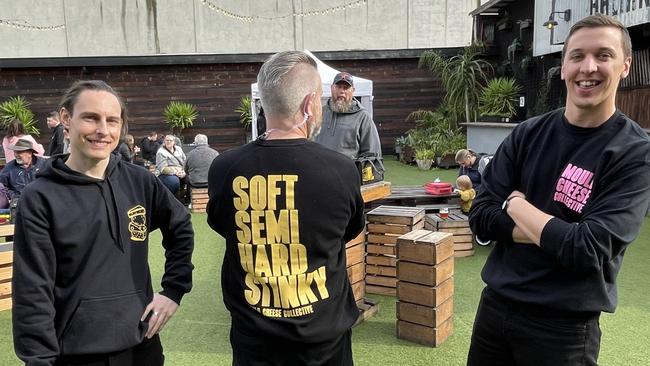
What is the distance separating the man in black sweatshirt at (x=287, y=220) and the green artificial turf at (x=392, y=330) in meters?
1.88

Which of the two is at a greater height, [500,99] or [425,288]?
[500,99]

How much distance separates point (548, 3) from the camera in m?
12.4

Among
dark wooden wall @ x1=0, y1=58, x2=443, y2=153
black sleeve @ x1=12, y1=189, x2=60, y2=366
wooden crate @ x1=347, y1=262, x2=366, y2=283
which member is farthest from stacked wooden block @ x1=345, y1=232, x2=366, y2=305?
dark wooden wall @ x1=0, y1=58, x2=443, y2=153

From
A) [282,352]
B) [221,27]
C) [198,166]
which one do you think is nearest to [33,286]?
[282,352]

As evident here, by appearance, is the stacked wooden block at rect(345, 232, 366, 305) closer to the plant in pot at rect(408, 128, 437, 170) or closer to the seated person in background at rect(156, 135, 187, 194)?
the seated person in background at rect(156, 135, 187, 194)

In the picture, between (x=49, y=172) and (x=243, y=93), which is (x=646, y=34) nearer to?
(x=49, y=172)

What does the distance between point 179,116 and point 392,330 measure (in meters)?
13.4

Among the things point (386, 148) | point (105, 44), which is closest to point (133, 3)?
point (105, 44)

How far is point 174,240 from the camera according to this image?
2188 mm

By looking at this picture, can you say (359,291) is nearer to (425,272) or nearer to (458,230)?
(425,272)

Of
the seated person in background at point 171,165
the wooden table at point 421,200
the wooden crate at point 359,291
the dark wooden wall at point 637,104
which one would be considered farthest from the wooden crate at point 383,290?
the dark wooden wall at point 637,104

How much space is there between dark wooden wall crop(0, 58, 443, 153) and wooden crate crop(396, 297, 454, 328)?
1370cm

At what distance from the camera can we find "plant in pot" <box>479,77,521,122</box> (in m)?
14.0

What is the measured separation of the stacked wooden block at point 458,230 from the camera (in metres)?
5.84
